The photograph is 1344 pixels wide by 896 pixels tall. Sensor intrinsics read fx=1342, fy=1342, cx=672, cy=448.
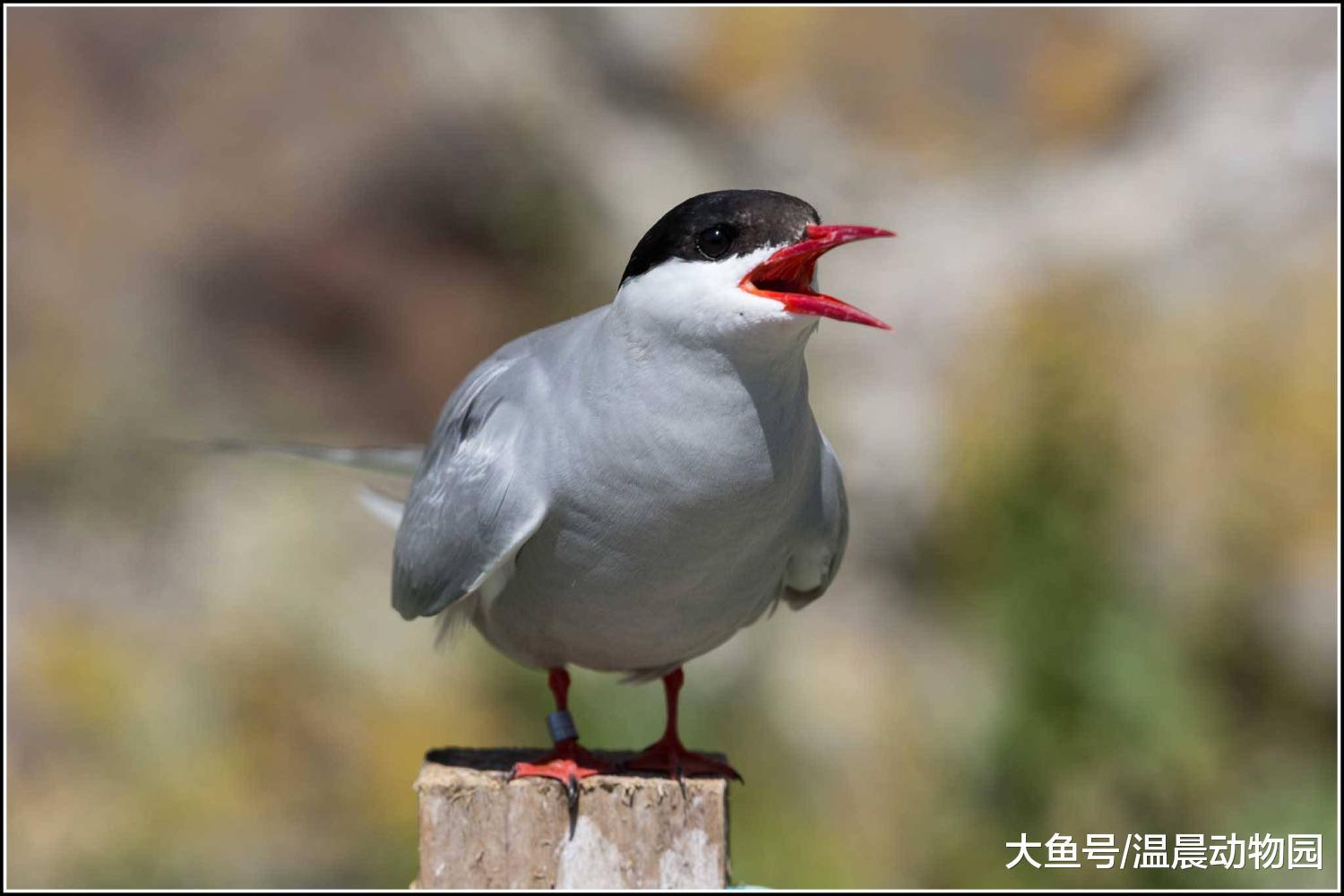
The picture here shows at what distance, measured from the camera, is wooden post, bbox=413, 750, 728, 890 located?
8.18 ft

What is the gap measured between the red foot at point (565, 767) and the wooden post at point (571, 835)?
0.04 ft

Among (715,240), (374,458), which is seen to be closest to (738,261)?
(715,240)

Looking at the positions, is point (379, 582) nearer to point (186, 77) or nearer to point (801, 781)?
point (801, 781)

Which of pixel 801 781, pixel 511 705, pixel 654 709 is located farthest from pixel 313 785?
pixel 801 781

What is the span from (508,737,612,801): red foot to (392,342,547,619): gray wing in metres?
0.35

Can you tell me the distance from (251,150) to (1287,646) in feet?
17.4

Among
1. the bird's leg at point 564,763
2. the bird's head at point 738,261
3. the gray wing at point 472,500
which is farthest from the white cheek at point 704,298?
the bird's leg at point 564,763

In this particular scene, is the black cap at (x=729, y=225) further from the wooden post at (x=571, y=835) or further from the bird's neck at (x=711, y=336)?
the wooden post at (x=571, y=835)

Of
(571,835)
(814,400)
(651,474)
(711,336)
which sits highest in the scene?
(814,400)

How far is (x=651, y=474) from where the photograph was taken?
236cm

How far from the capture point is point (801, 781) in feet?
17.3

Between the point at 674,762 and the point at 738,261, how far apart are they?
1.07 metres

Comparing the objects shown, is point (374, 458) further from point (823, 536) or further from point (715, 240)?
point (715, 240)

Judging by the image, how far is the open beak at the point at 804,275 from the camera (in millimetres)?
2117
